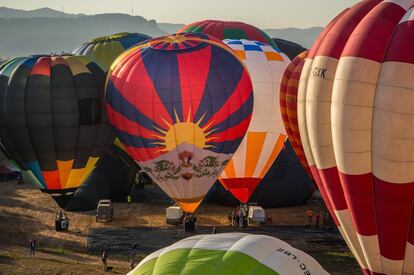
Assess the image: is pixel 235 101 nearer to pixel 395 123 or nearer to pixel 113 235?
pixel 113 235

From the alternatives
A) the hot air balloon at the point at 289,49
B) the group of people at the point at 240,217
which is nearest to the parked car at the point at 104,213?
the group of people at the point at 240,217

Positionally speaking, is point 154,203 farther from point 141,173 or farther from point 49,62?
point 49,62

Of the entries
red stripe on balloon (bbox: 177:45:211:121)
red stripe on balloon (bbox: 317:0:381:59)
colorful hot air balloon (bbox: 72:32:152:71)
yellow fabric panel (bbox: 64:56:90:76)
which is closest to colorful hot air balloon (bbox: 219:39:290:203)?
red stripe on balloon (bbox: 177:45:211:121)

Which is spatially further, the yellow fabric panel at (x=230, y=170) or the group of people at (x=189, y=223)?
the group of people at (x=189, y=223)

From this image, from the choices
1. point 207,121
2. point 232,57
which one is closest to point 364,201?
point 207,121

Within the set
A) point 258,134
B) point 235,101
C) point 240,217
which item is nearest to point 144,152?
point 235,101

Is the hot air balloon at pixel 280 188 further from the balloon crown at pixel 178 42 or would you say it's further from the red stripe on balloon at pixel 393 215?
the red stripe on balloon at pixel 393 215
